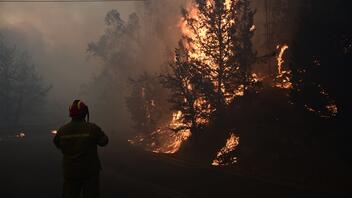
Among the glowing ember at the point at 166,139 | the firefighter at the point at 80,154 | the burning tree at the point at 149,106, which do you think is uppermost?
the burning tree at the point at 149,106

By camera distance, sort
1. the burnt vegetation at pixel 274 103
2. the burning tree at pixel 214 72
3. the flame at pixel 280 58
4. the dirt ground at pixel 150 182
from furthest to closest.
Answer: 1. the flame at pixel 280 58
2. the burning tree at pixel 214 72
3. the burnt vegetation at pixel 274 103
4. the dirt ground at pixel 150 182

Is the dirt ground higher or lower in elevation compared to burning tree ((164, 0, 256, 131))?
lower

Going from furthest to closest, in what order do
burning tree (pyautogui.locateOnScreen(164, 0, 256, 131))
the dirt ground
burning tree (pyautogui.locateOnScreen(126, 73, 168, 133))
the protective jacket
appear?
burning tree (pyautogui.locateOnScreen(126, 73, 168, 133)) < burning tree (pyautogui.locateOnScreen(164, 0, 256, 131)) < the dirt ground < the protective jacket

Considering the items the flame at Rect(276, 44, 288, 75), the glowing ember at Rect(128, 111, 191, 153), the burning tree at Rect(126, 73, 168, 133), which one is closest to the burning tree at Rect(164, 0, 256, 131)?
the glowing ember at Rect(128, 111, 191, 153)

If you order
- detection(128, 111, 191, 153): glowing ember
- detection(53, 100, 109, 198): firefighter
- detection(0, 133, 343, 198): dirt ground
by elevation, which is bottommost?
detection(0, 133, 343, 198): dirt ground

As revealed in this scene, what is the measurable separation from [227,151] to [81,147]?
19.6 metres

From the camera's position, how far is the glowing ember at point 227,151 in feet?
79.3

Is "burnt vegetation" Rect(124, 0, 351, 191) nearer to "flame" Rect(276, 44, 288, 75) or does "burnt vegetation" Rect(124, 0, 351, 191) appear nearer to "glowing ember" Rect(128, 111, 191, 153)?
"glowing ember" Rect(128, 111, 191, 153)

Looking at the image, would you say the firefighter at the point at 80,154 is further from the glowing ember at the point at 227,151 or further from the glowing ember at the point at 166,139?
the glowing ember at the point at 166,139

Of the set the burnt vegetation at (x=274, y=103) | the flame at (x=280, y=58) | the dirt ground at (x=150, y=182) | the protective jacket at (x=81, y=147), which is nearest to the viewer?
the protective jacket at (x=81, y=147)

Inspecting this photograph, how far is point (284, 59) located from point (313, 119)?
19320mm

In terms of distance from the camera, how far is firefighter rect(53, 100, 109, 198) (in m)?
6.77

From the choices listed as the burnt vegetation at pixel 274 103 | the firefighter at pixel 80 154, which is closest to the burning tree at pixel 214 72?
the burnt vegetation at pixel 274 103

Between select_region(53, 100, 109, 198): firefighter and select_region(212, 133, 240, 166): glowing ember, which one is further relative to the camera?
select_region(212, 133, 240, 166): glowing ember
